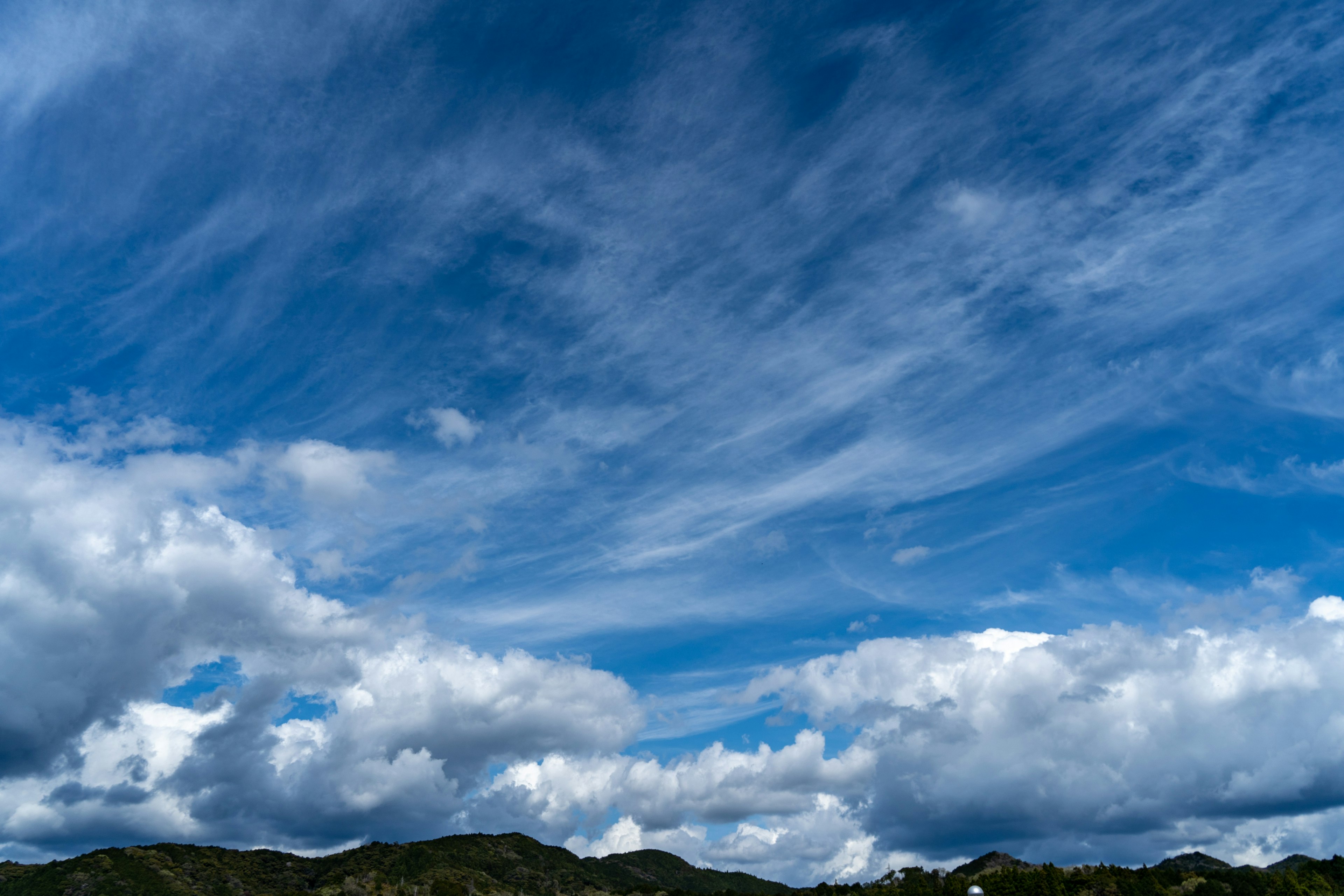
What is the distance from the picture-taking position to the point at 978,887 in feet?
253

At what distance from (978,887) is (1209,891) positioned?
169m

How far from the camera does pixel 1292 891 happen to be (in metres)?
180

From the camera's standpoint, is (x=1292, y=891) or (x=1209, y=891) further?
(x=1209, y=891)

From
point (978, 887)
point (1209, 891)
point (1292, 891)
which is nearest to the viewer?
point (978, 887)

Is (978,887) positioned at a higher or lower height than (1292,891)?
higher

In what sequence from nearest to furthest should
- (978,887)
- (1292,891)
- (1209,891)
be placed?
(978,887) → (1292,891) → (1209,891)

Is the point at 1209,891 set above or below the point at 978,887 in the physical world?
below

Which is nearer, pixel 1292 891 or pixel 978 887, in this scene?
pixel 978 887

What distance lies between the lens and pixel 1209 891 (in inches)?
7776

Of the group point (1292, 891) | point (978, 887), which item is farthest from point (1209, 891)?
point (978, 887)

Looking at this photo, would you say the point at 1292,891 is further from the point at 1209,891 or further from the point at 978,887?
the point at 978,887

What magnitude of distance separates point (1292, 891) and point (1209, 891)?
20.5 m
